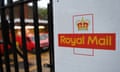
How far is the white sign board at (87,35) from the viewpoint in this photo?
1.19 meters

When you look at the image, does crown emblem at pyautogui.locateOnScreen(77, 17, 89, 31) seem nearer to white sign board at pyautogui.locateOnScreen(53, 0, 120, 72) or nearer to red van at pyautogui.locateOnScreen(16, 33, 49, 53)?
white sign board at pyautogui.locateOnScreen(53, 0, 120, 72)

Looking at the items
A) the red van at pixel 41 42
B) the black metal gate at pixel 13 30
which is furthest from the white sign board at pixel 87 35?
the red van at pixel 41 42

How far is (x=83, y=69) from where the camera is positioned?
134cm

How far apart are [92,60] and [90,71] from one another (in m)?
0.08

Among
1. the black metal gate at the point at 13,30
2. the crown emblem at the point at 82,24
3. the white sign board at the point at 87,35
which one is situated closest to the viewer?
the white sign board at the point at 87,35

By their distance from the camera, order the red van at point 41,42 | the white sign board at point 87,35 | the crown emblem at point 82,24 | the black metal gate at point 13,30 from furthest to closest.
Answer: the red van at point 41,42, the black metal gate at point 13,30, the crown emblem at point 82,24, the white sign board at point 87,35

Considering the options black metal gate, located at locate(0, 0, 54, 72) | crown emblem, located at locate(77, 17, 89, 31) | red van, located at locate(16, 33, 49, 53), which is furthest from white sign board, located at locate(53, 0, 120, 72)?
red van, located at locate(16, 33, 49, 53)

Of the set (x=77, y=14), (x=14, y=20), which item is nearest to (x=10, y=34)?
(x=14, y=20)

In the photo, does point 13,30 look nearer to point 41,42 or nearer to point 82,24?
point 41,42

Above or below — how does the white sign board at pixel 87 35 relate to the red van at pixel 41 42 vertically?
above

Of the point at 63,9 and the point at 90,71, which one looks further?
the point at 63,9

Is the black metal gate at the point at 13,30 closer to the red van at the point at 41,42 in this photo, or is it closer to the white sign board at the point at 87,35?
the red van at the point at 41,42

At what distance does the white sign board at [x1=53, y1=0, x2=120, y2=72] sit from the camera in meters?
1.19

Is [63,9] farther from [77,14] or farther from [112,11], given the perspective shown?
[112,11]
